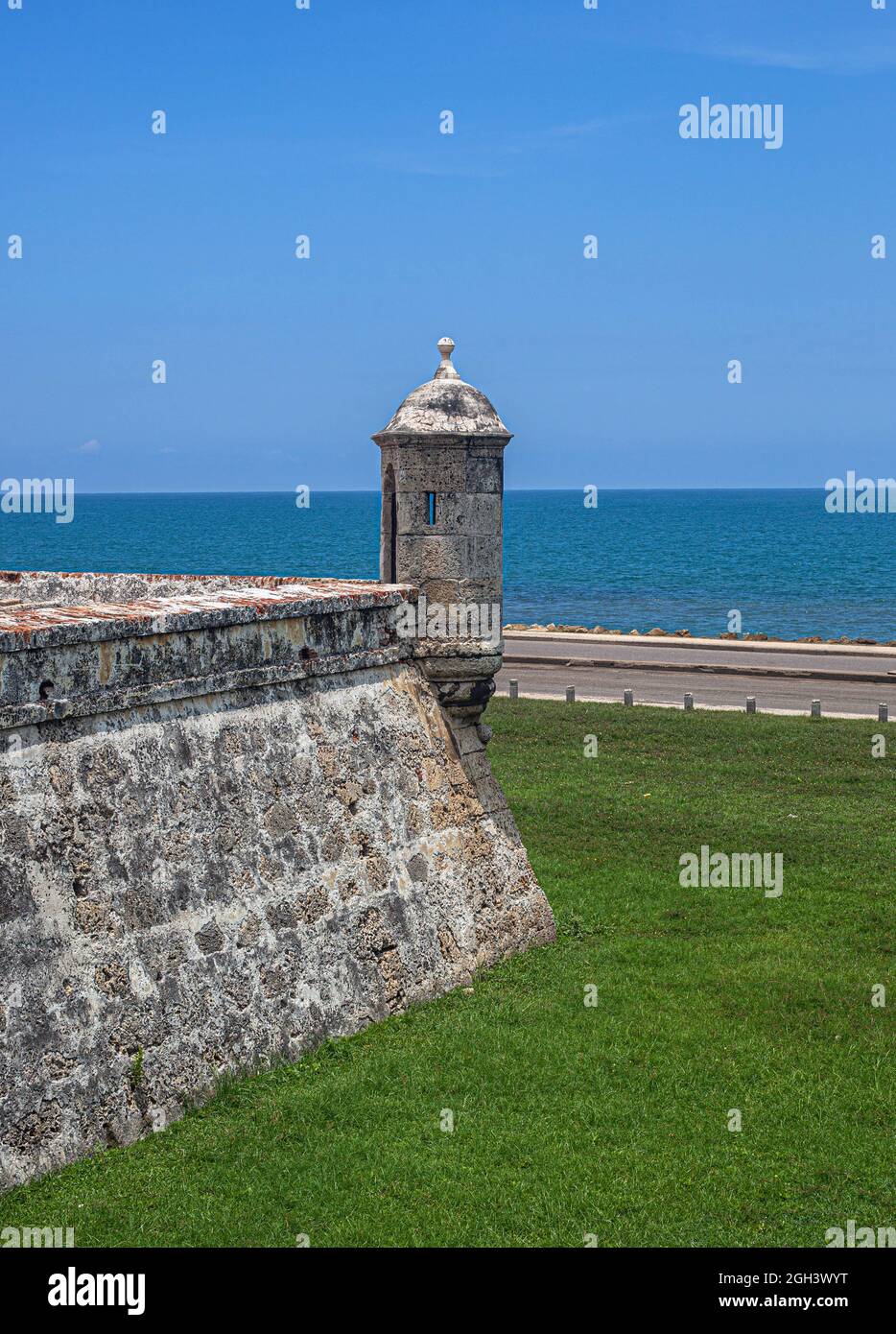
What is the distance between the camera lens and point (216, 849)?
11.7 metres

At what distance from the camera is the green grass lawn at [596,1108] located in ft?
30.7

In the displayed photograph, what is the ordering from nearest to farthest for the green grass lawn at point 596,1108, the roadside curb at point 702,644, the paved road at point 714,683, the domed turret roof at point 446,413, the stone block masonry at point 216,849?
1. the green grass lawn at point 596,1108
2. the stone block masonry at point 216,849
3. the domed turret roof at point 446,413
4. the paved road at point 714,683
5. the roadside curb at point 702,644

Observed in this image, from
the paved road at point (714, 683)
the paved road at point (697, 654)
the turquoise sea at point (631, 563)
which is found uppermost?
the turquoise sea at point (631, 563)

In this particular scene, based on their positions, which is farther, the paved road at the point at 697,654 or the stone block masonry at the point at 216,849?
the paved road at the point at 697,654

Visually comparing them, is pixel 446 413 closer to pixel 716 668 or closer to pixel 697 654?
pixel 716 668

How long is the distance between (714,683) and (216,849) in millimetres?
25293

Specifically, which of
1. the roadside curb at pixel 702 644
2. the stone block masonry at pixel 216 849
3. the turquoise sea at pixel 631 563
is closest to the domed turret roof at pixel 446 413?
the stone block masonry at pixel 216 849

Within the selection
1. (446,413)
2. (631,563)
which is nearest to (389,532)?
(446,413)

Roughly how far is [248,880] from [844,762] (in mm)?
15647

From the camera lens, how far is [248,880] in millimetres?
11938

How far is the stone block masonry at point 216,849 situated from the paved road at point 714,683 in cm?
1808

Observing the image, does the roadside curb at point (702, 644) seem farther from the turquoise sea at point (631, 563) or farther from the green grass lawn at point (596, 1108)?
the green grass lawn at point (596, 1108)
